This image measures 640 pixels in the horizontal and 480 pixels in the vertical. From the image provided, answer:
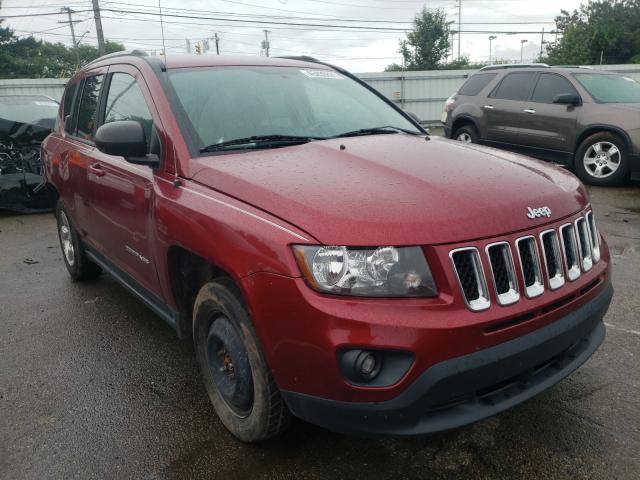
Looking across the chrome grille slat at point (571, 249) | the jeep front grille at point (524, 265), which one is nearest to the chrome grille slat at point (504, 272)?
the jeep front grille at point (524, 265)

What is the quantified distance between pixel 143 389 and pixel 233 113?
5.35 feet

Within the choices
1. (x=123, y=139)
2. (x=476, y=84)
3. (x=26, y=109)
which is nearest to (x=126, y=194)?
(x=123, y=139)

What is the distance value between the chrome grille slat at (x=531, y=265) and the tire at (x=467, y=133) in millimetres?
8177

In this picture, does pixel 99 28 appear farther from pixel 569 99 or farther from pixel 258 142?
pixel 258 142

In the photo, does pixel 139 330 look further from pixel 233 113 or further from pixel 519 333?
pixel 519 333

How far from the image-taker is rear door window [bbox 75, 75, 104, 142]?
3.87 m

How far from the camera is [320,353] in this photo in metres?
1.88

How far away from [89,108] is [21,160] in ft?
16.0

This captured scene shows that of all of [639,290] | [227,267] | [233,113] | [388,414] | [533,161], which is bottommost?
[639,290]

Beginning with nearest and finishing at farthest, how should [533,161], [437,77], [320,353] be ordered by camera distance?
[320,353]
[533,161]
[437,77]

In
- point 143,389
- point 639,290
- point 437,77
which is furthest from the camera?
point 437,77

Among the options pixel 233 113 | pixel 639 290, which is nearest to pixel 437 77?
pixel 639 290

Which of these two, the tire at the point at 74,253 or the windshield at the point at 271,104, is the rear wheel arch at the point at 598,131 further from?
the tire at the point at 74,253

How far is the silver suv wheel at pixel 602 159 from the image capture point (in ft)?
26.9
